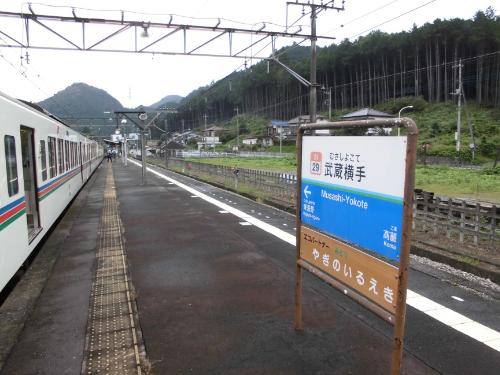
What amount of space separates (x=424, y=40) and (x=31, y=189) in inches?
2915

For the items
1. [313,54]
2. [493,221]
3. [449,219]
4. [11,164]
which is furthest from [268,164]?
[11,164]

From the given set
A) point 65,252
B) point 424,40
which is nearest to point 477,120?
point 424,40

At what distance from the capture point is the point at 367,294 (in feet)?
10.8

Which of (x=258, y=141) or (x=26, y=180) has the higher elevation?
(x=258, y=141)

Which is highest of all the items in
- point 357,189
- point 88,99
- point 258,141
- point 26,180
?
point 88,99

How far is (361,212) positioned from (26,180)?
258 inches

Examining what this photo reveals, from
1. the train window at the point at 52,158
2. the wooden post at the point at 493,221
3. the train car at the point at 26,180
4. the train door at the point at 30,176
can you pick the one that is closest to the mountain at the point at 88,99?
the train window at the point at 52,158

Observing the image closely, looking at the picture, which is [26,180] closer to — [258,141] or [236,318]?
[236,318]

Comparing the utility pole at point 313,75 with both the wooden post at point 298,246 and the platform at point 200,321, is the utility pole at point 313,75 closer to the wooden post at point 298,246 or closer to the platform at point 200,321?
the platform at point 200,321

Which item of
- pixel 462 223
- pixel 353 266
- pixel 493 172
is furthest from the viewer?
pixel 493 172

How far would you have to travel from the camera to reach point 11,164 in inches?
212

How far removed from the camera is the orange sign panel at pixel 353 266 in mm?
3043

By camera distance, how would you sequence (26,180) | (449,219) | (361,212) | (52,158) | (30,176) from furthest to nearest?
Answer: (52,158) < (26,180) < (30,176) < (449,219) < (361,212)

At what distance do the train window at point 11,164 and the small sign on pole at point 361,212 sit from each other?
11.6 feet
